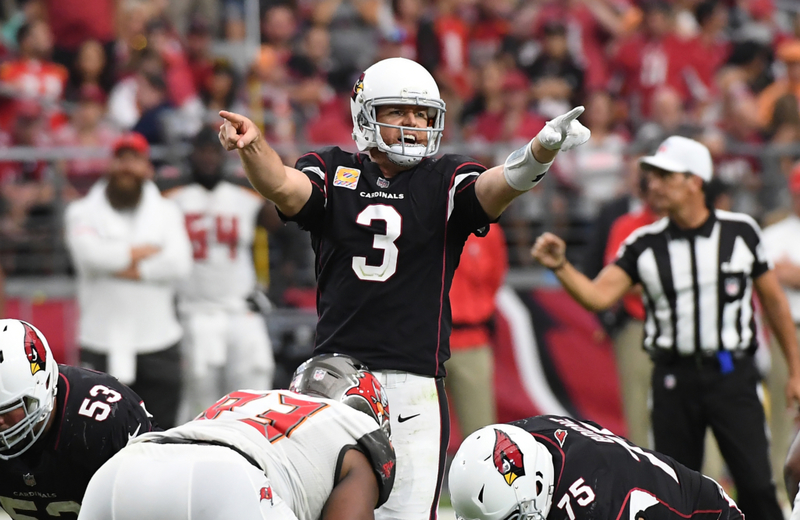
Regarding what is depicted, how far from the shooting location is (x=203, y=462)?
2990mm

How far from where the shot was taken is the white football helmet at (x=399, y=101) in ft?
13.2

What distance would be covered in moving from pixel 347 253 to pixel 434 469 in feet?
2.69

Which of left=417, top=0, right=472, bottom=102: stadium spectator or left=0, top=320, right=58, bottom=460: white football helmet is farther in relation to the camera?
left=417, top=0, right=472, bottom=102: stadium spectator

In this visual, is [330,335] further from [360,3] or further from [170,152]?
[360,3]

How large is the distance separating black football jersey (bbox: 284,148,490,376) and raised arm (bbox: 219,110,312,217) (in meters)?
0.10

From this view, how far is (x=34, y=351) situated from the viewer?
3.62 m

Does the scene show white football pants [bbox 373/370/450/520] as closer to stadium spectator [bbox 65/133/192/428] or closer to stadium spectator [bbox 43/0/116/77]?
stadium spectator [bbox 65/133/192/428]

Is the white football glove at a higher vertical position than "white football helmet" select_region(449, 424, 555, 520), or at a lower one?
higher

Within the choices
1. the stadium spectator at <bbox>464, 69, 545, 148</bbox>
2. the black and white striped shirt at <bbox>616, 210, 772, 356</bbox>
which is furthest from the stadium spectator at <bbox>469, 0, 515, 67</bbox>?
the black and white striped shirt at <bbox>616, 210, 772, 356</bbox>

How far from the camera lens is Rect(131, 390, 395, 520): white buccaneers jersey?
3.10 m

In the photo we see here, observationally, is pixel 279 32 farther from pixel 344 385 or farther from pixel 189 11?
pixel 344 385

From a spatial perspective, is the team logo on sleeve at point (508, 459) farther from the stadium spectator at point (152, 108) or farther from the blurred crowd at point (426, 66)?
the stadium spectator at point (152, 108)

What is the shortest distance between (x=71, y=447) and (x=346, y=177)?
4.25ft

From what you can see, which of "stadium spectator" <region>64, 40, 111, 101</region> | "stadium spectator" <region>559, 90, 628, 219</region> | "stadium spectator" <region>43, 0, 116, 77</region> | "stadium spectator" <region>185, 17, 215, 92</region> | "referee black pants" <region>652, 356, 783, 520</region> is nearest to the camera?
"referee black pants" <region>652, 356, 783, 520</region>
